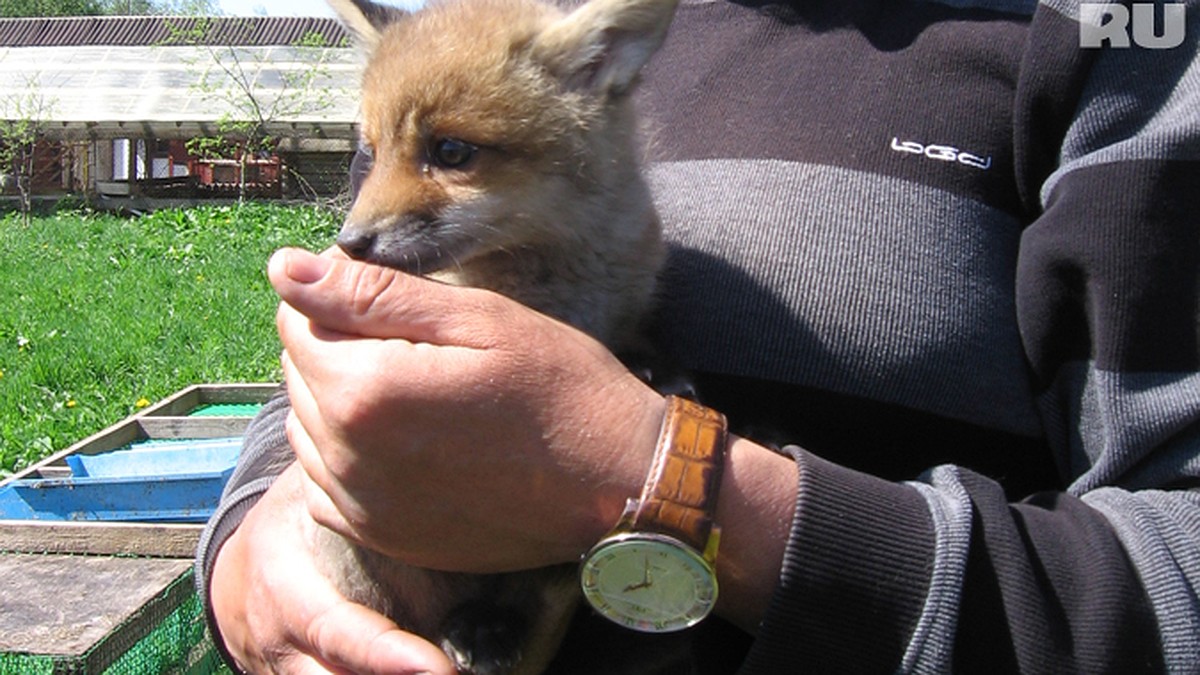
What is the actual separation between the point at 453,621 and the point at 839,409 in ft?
2.08

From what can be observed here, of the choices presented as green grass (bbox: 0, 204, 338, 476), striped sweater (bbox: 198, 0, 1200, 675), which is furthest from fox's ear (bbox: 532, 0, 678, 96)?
green grass (bbox: 0, 204, 338, 476)

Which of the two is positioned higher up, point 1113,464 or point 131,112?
point 1113,464

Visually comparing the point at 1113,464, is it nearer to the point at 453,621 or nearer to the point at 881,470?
the point at 881,470

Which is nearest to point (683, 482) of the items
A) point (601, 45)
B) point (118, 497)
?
point (601, 45)

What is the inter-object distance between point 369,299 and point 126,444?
3.41 meters

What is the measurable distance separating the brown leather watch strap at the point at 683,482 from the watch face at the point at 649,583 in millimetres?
18

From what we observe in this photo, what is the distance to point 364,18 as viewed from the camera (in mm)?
2078

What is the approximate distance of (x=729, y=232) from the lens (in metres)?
1.79

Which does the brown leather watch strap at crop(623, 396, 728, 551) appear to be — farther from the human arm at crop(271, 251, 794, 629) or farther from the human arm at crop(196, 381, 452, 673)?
the human arm at crop(196, 381, 452, 673)

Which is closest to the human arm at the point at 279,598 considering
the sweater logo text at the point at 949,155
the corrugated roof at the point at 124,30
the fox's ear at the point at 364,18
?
the fox's ear at the point at 364,18

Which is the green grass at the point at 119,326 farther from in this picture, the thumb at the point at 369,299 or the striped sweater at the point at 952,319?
the thumb at the point at 369,299

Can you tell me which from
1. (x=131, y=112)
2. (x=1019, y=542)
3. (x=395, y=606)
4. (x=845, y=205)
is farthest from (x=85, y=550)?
(x=131, y=112)

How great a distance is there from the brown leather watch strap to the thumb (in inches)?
10.4

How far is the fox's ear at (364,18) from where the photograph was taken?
81.4 inches
